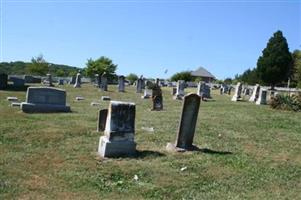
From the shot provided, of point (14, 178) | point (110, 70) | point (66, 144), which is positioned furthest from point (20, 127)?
point (110, 70)

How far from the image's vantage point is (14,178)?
32.5 ft

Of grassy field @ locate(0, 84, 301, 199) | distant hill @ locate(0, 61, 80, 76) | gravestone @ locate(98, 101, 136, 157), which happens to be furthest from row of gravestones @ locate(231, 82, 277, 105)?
distant hill @ locate(0, 61, 80, 76)

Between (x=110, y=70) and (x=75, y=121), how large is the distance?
86205 mm

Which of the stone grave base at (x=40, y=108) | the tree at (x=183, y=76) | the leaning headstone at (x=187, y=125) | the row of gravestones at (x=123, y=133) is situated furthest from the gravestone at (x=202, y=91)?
the tree at (x=183, y=76)

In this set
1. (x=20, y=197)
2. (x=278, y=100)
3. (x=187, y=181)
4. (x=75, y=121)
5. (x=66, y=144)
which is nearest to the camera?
(x=20, y=197)

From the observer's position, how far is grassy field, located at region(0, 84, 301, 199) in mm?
9242

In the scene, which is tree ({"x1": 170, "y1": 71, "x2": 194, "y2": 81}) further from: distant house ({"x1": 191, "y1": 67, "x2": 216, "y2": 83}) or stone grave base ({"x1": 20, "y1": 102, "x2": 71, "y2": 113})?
stone grave base ({"x1": 20, "y1": 102, "x2": 71, "y2": 113})

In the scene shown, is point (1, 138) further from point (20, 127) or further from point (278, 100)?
point (278, 100)

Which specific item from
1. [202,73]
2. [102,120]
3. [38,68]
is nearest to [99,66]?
[38,68]

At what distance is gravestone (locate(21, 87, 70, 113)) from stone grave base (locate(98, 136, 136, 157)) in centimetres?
1007

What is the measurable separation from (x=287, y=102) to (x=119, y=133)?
16844 millimetres

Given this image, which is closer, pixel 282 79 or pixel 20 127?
pixel 20 127

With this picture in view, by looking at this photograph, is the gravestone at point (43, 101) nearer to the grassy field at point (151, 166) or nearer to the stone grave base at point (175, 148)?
the grassy field at point (151, 166)

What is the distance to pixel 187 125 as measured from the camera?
12961 millimetres
